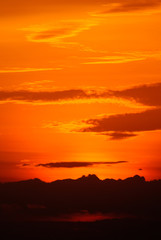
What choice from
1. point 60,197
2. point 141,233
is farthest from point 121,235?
point 60,197

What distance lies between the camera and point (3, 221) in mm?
174250

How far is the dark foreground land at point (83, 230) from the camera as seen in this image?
16388cm

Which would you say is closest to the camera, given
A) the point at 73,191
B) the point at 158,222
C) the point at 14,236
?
the point at 14,236

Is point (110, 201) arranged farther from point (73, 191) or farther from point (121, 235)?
point (121, 235)

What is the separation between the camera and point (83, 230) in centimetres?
16875

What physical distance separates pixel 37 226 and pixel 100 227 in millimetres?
14823

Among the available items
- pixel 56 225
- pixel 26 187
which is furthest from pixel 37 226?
pixel 26 187

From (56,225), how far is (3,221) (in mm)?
12895

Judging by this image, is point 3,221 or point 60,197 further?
point 60,197

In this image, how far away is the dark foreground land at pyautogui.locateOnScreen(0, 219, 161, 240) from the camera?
538 ft

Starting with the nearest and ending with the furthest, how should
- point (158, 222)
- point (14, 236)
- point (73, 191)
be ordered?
point (14, 236) < point (158, 222) < point (73, 191)

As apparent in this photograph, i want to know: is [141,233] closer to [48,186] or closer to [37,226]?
[37,226]

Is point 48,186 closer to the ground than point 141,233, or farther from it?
farther from it

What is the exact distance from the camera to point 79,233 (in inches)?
6535
